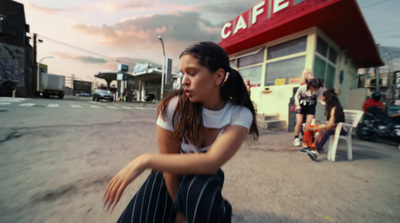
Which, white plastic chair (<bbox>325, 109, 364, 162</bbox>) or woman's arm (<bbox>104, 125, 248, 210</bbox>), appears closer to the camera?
woman's arm (<bbox>104, 125, 248, 210</bbox>)

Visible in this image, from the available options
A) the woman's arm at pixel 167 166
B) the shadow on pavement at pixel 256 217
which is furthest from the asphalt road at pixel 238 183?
the woman's arm at pixel 167 166

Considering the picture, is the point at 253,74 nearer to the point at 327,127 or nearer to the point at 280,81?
the point at 280,81

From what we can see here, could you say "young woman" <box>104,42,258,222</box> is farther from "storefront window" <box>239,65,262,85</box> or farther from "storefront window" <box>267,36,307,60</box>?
"storefront window" <box>239,65,262,85</box>

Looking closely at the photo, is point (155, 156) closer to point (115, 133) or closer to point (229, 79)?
point (229, 79)

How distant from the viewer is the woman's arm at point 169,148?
936mm

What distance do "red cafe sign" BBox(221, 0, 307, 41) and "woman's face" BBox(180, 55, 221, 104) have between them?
673 cm

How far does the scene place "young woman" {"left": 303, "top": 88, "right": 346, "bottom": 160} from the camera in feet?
9.10

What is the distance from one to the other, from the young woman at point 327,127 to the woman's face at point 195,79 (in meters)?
2.72

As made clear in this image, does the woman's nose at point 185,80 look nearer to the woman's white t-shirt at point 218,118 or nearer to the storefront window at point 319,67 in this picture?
the woman's white t-shirt at point 218,118

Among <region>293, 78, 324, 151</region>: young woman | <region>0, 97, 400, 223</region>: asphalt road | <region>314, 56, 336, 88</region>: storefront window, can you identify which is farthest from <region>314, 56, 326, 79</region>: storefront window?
<region>0, 97, 400, 223</region>: asphalt road

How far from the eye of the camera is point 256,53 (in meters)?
7.92

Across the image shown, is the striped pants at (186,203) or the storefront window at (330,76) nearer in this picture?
the striped pants at (186,203)

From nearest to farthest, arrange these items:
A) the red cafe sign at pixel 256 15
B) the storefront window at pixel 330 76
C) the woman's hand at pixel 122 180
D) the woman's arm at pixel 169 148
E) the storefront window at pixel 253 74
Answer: the woman's hand at pixel 122 180 → the woman's arm at pixel 169 148 → the red cafe sign at pixel 256 15 → the storefront window at pixel 330 76 → the storefront window at pixel 253 74

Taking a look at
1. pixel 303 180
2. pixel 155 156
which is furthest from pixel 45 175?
pixel 303 180
